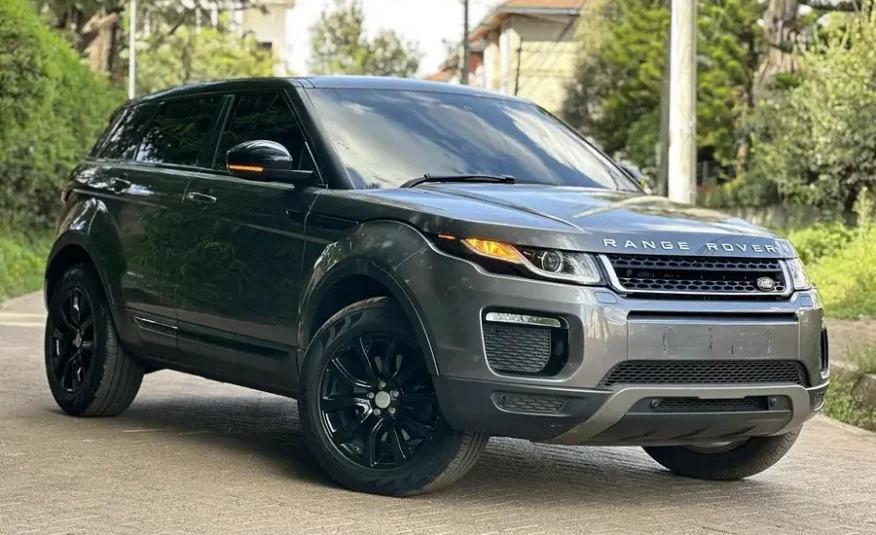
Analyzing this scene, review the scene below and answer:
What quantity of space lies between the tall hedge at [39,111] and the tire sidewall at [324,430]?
44.0 feet

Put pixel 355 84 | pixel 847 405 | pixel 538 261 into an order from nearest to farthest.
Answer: pixel 538 261 → pixel 355 84 → pixel 847 405

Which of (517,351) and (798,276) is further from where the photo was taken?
(798,276)

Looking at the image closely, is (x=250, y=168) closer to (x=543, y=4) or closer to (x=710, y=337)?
(x=710, y=337)

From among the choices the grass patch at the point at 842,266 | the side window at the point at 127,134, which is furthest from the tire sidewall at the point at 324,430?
the grass patch at the point at 842,266

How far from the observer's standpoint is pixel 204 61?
237 feet

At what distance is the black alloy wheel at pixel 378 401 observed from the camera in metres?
6.14

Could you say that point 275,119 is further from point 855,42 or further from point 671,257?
point 855,42

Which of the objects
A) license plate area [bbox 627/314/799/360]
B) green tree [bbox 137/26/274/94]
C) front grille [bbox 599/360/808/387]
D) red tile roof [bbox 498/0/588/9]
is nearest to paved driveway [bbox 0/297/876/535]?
front grille [bbox 599/360/808/387]

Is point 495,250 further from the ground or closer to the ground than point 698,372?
further from the ground

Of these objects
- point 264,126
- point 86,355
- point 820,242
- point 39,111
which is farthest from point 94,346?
point 820,242

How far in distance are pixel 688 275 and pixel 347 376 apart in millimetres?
1492

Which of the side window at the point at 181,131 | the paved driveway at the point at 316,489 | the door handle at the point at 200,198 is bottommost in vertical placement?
the paved driveway at the point at 316,489

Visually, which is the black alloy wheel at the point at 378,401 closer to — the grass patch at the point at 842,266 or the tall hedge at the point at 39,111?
the grass patch at the point at 842,266

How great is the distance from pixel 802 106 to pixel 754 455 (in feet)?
63.8
